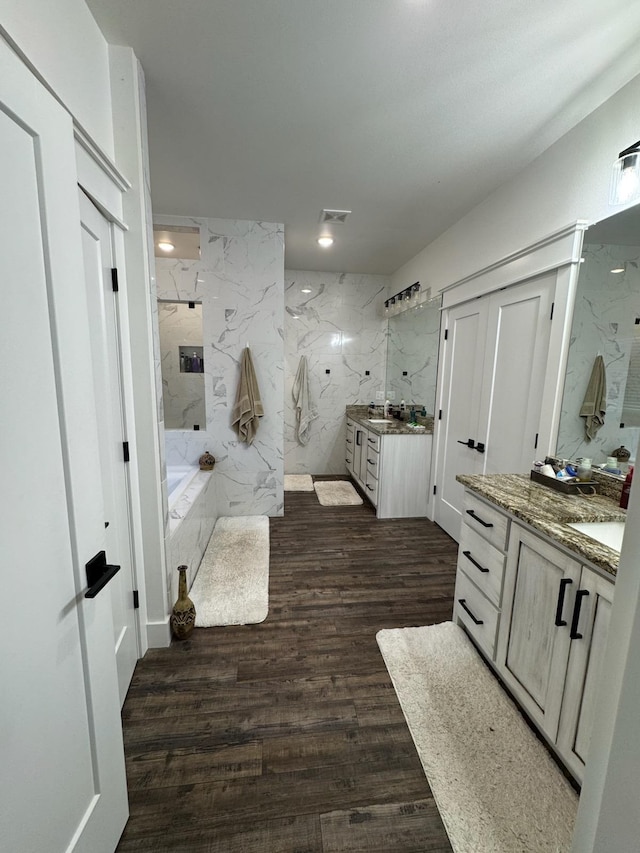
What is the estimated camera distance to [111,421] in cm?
153

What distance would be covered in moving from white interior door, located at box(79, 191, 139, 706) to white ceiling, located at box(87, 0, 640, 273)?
86 centimetres

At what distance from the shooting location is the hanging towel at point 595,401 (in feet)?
5.84

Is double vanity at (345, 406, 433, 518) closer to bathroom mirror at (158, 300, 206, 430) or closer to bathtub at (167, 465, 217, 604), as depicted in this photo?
bathtub at (167, 465, 217, 604)

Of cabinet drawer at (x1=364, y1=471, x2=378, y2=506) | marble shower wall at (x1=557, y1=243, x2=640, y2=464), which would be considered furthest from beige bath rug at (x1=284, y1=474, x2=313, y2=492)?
marble shower wall at (x1=557, y1=243, x2=640, y2=464)

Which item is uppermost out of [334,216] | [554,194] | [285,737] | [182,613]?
[334,216]

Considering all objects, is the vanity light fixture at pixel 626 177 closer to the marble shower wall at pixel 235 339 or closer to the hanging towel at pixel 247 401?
the marble shower wall at pixel 235 339

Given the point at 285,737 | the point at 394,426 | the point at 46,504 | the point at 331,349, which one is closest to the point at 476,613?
the point at 285,737

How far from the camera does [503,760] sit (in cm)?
135

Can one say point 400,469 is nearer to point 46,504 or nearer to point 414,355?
point 414,355

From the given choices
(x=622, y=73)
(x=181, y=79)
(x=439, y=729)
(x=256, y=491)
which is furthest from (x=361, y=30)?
(x=256, y=491)

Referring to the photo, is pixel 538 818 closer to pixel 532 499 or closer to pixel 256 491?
pixel 532 499

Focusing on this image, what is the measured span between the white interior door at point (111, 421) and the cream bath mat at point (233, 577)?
20.1 inches

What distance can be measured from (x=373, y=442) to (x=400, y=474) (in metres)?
0.45

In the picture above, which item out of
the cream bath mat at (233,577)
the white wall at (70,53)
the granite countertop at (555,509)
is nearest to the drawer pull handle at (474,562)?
the granite countertop at (555,509)
